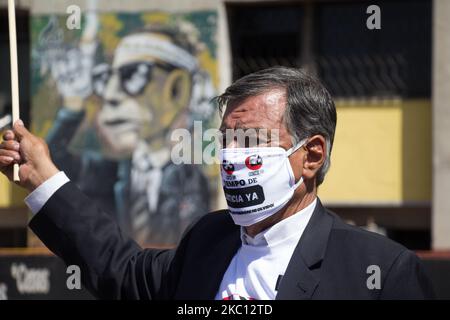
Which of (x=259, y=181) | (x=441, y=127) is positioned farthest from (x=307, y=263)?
(x=441, y=127)

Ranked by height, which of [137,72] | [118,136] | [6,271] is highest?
[137,72]

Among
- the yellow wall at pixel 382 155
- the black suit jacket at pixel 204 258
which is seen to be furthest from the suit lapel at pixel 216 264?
the yellow wall at pixel 382 155

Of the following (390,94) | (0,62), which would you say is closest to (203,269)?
(390,94)

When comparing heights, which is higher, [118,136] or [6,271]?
[118,136]

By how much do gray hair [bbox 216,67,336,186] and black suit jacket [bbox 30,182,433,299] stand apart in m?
0.26

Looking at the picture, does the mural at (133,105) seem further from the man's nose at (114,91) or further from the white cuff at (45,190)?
the white cuff at (45,190)

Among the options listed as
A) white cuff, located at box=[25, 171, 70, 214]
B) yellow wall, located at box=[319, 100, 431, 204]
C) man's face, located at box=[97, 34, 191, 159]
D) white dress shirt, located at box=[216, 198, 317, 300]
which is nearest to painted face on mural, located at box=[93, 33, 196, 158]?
man's face, located at box=[97, 34, 191, 159]

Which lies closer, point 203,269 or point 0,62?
point 203,269

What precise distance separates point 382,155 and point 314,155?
34.6 ft

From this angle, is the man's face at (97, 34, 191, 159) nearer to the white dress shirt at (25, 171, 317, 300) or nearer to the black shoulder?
the white dress shirt at (25, 171, 317, 300)

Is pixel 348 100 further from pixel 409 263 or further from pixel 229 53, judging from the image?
pixel 409 263

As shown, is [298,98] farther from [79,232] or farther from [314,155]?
[79,232]

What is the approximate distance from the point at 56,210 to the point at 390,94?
36.2 feet

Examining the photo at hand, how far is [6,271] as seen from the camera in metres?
10.5
